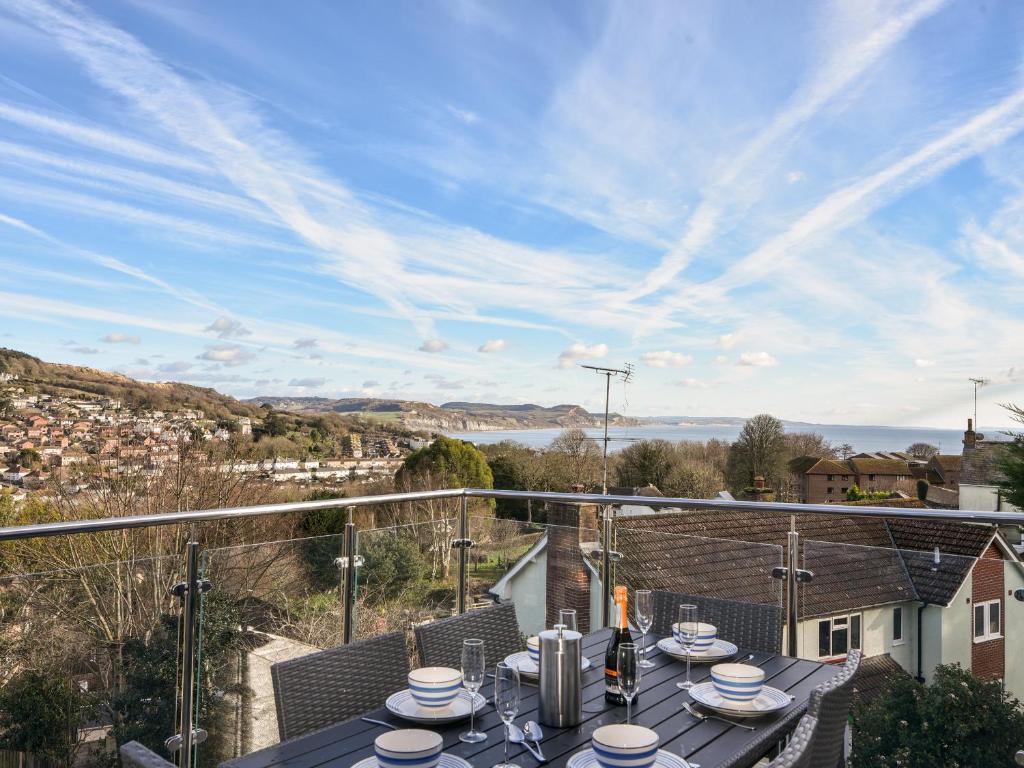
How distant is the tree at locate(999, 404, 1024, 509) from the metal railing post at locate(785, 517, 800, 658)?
611 inches

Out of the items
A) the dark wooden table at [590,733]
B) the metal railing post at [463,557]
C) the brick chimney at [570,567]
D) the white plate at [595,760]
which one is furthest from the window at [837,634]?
the metal railing post at [463,557]

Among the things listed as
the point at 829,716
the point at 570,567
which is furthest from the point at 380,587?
the point at 829,716

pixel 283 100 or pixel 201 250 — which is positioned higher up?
pixel 283 100

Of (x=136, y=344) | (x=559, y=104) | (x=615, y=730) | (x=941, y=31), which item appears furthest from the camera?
(x=136, y=344)

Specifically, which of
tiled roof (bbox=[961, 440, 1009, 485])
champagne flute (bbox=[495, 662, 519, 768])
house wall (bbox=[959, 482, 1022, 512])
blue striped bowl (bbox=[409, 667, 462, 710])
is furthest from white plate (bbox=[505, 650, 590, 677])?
house wall (bbox=[959, 482, 1022, 512])

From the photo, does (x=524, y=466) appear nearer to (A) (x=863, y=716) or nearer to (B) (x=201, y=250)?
(B) (x=201, y=250)

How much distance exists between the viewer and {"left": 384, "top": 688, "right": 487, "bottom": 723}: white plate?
1.78 meters

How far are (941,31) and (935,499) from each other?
22.4 metres

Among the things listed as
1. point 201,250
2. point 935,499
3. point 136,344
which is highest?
point 201,250

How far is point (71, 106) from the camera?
1986cm

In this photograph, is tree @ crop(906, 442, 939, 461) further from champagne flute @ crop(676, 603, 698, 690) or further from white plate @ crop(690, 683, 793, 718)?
white plate @ crop(690, 683, 793, 718)

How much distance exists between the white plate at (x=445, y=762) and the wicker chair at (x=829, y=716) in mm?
691

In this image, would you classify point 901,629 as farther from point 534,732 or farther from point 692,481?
point 692,481

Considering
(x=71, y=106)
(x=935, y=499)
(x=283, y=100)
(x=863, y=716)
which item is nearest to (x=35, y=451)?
(x=283, y=100)
